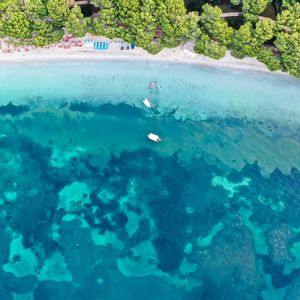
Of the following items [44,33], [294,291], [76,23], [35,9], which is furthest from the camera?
[294,291]

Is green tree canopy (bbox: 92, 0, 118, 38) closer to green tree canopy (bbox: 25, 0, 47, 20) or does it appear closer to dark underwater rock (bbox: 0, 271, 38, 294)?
green tree canopy (bbox: 25, 0, 47, 20)

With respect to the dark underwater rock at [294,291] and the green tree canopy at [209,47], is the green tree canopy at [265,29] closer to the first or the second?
the green tree canopy at [209,47]

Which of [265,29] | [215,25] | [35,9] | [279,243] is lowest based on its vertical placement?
[279,243]

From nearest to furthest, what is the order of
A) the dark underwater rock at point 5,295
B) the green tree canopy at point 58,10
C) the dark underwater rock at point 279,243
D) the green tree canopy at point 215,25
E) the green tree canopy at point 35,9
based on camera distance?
the green tree canopy at point 58,10
the green tree canopy at point 215,25
the green tree canopy at point 35,9
the dark underwater rock at point 5,295
the dark underwater rock at point 279,243

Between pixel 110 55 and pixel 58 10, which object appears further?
pixel 110 55

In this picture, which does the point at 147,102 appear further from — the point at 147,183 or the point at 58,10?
the point at 58,10

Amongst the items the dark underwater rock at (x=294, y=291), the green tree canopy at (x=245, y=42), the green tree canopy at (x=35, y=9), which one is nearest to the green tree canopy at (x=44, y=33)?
the green tree canopy at (x=35, y=9)

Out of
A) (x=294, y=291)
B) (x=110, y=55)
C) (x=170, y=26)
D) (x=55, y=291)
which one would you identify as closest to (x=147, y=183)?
(x=110, y=55)
